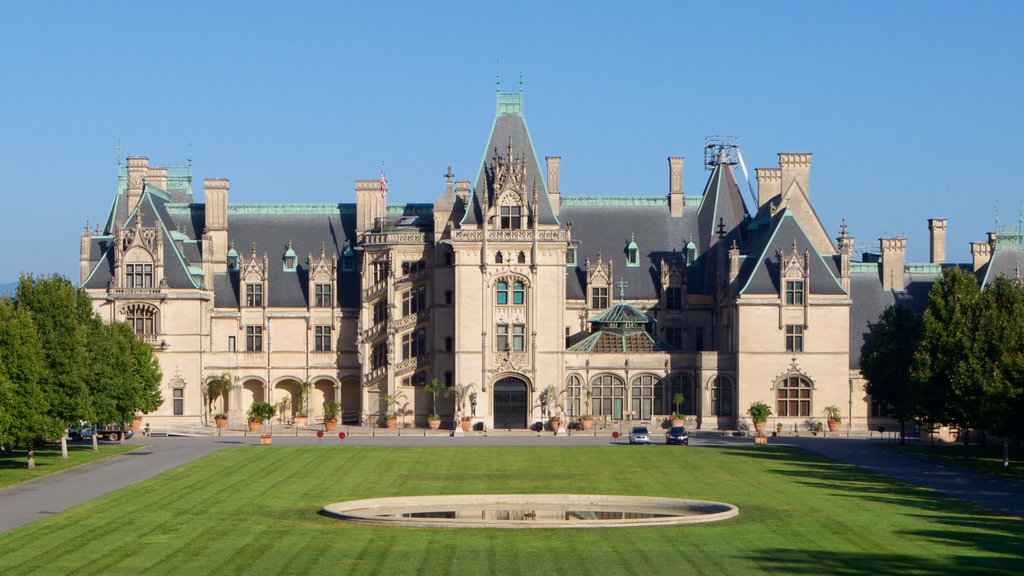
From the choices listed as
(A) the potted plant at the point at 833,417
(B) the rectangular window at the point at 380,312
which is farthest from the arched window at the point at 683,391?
(B) the rectangular window at the point at 380,312

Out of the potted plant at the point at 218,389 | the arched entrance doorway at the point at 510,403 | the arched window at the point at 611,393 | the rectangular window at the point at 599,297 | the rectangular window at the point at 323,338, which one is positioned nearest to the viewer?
the arched entrance doorway at the point at 510,403

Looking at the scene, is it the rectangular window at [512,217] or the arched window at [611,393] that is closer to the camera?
the rectangular window at [512,217]

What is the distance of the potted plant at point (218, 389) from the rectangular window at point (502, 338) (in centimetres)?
1801

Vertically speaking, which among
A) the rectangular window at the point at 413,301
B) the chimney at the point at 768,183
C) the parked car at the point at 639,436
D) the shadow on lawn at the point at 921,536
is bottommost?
the shadow on lawn at the point at 921,536

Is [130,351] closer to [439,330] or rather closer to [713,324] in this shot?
[439,330]

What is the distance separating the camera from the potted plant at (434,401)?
10781cm

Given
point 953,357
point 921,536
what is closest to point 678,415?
point 953,357

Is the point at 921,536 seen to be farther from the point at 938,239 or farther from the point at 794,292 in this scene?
the point at 938,239

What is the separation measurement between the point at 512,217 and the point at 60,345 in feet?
116

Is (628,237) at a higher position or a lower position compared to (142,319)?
higher

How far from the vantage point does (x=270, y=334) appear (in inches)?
4513

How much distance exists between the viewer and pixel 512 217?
108 m

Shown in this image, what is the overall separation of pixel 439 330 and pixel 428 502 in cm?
5108

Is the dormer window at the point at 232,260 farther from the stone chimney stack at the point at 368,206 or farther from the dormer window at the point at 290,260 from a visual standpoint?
the stone chimney stack at the point at 368,206
